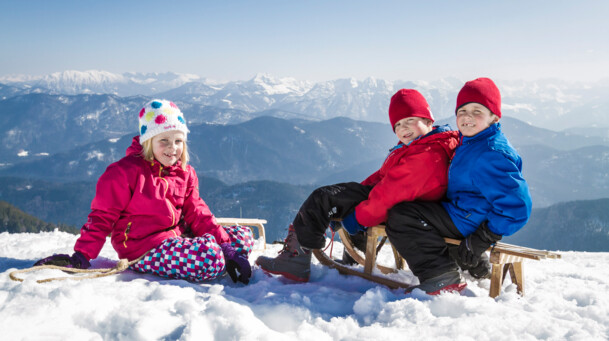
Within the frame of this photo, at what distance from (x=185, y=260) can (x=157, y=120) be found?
1.46m

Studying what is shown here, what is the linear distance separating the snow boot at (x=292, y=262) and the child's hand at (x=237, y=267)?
1.21ft

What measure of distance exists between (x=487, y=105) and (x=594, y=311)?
5.97 ft

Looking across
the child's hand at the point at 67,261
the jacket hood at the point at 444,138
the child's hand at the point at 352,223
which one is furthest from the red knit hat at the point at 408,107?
the child's hand at the point at 67,261

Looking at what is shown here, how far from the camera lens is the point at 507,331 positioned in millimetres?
2387

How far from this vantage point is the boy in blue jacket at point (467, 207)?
2908 millimetres

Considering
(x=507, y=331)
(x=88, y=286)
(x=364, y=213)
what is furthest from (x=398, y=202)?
(x=88, y=286)

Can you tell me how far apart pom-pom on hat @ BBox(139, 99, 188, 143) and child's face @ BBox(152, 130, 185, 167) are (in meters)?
0.06

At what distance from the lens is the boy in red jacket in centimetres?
339

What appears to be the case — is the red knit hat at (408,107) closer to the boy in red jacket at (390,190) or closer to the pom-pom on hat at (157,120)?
the boy in red jacket at (390,190)

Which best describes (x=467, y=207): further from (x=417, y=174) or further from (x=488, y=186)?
(x=417, y=174)

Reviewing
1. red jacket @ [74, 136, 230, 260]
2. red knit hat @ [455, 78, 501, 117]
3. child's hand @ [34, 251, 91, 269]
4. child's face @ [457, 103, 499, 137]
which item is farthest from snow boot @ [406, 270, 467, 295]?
child's hand @ [34, 251, 91, 269]

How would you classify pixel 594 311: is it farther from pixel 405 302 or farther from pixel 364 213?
pixel 364 213

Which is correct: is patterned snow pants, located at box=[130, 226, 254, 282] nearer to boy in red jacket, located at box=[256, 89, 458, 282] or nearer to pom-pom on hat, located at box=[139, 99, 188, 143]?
boy in red jacket, located at box=[256, 89, 458, 282]

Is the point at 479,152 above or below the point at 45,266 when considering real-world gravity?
above
